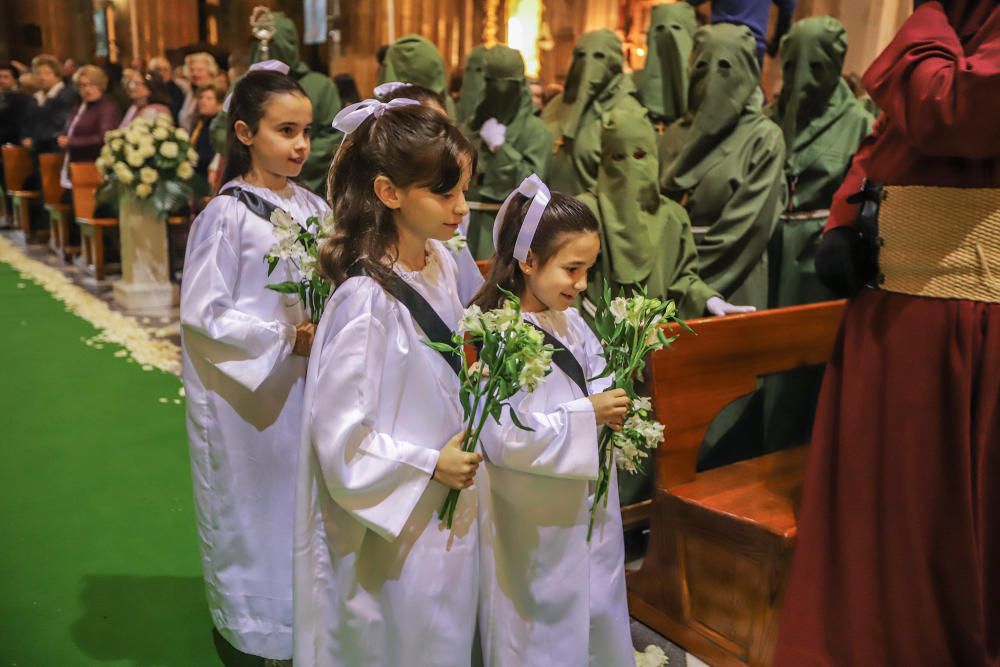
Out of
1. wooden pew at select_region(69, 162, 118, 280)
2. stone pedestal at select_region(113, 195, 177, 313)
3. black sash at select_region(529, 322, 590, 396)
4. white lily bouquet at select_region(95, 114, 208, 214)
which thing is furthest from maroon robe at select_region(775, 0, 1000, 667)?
wooden pew at select_region(69, 162, 118, 280)

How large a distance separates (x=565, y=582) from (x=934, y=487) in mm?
991

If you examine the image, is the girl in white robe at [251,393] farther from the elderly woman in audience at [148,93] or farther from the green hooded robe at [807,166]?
the elderly woman in audience at [148,93]

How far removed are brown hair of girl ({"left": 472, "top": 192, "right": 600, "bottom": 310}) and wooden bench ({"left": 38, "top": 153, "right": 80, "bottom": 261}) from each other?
9.83 m

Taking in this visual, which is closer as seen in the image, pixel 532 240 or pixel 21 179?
pixel 532 240

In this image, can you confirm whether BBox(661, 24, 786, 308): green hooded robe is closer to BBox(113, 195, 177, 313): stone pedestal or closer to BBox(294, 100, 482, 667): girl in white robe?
BBox(294, 100, 482, 667): girl in white robe

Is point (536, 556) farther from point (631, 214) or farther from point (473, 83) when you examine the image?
point (473, 83)

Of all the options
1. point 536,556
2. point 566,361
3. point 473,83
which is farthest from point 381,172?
point 473,83

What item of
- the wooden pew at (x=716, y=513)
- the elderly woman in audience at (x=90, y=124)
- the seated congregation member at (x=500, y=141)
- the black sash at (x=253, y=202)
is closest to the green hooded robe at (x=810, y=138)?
the wooden pew at (x=716, y=513)

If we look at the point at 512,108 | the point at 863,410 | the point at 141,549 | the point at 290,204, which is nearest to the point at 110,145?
the point at 512,108

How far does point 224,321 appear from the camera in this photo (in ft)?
7.99

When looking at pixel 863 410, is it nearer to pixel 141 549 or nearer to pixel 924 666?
pixel 924 666

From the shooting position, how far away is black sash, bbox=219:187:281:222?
8.38ft

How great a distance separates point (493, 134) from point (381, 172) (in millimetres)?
3706

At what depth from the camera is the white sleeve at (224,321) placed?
243 cm
